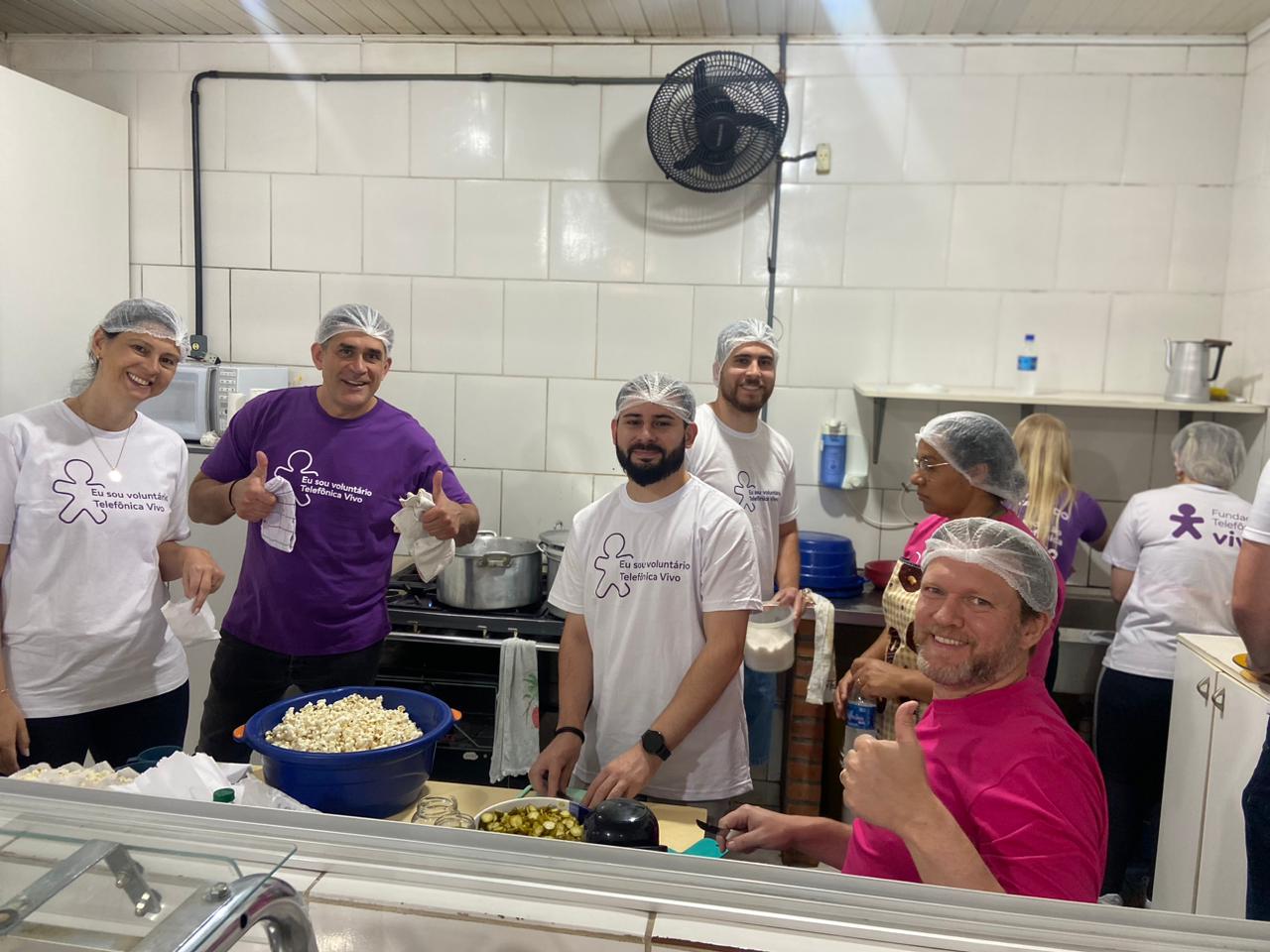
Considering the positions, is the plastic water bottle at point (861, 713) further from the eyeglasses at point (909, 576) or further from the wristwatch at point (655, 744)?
the wristwatch at point (655, 744)

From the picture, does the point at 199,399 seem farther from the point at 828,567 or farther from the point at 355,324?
the point at 828,567

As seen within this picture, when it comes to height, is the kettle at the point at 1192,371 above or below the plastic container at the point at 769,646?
above

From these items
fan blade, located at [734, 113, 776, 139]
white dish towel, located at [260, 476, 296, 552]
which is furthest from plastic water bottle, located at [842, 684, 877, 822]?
fan blade, located at [734, 113, 776, 139]

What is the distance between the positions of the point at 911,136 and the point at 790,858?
2613 millimetres

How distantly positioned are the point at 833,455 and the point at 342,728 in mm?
2368

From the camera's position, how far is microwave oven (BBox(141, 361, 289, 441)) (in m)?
3.34

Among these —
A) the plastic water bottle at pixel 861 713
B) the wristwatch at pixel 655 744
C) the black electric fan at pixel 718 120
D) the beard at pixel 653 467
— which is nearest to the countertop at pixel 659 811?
the wristwatch at pixel 655 744

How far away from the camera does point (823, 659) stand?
2936 mm

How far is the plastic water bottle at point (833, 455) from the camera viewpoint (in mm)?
3414

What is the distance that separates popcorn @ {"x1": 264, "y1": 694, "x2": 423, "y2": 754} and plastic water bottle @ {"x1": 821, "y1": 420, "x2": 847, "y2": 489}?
2.23 metres

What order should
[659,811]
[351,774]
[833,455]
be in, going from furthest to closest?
[833,455] < [659,811] < [351,774]

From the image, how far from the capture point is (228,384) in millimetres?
3363

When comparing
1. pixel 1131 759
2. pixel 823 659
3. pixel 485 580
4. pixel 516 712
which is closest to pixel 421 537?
pixel 485 580

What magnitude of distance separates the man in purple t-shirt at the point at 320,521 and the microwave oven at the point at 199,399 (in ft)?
3.78
